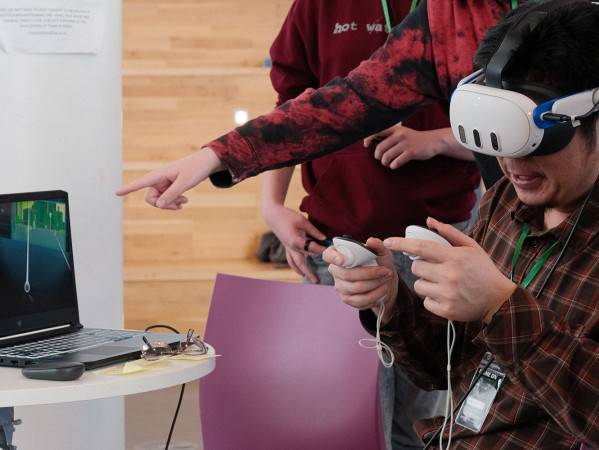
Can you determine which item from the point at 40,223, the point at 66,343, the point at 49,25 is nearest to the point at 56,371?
the point at 66,343

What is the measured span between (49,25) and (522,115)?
1171 millimetres

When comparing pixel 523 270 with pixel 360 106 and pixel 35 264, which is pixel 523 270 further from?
pixel 35 264

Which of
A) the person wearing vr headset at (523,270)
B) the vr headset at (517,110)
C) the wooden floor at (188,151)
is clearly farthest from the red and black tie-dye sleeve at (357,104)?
the wooden floor at (188,151)

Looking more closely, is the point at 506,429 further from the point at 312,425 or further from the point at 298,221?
the point at 298,221

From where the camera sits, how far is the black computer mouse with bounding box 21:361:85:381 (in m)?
1.23

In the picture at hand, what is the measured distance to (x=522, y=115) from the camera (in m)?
1.08

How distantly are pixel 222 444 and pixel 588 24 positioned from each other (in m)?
1.18

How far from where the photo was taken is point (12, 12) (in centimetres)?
185

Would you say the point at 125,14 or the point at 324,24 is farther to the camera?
the point at 125,14

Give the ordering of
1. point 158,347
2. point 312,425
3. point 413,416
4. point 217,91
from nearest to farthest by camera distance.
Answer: point 158,347 < point 312,425 < point 413,416 < point 217,91

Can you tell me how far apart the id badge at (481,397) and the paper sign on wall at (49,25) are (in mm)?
1145

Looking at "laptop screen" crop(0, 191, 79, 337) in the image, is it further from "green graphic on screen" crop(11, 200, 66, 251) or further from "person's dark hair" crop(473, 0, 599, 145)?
"person's dark hair" crop(473, 0, 599, 145)

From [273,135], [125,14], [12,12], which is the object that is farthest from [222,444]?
[125,14]

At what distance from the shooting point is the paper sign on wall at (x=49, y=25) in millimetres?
1856
